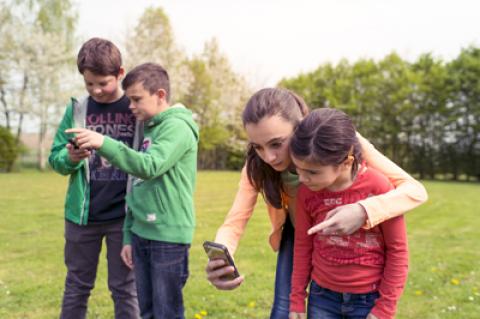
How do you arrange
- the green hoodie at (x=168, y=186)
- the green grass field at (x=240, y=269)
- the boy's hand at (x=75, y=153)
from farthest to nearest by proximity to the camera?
the green grass field at (x=240, y=269) < the green hoodie at (x=168, y=186) < the boy's hand at (x=75, y=153)

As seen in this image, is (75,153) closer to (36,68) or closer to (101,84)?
(101,84)

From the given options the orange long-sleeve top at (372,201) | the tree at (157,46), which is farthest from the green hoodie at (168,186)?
the tree at (157,46)

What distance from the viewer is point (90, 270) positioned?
Answer: 3.44 metres

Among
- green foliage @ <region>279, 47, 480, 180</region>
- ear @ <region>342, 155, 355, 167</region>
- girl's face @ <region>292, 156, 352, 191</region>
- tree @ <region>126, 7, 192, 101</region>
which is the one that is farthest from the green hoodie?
green foliage @ <region>279, 47, 480, 180</region>

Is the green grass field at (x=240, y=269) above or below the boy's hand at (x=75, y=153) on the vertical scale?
below

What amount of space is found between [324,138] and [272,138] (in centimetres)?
26

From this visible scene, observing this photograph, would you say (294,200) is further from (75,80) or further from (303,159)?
(75,80)

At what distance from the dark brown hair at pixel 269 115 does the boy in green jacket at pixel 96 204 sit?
1191 mm

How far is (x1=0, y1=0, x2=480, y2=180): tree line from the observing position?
98.6 feet

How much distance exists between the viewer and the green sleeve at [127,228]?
128 inches

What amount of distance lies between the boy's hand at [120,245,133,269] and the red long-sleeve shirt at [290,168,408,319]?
49.7 inches

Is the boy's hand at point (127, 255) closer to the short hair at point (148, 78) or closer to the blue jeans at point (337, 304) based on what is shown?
the short hair at point (148, 78)

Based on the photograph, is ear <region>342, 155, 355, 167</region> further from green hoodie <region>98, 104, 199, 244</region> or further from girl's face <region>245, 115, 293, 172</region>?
Result: green hoodie <region>98, 104, 199, 244</region>

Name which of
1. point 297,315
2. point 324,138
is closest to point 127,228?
point 297,315
